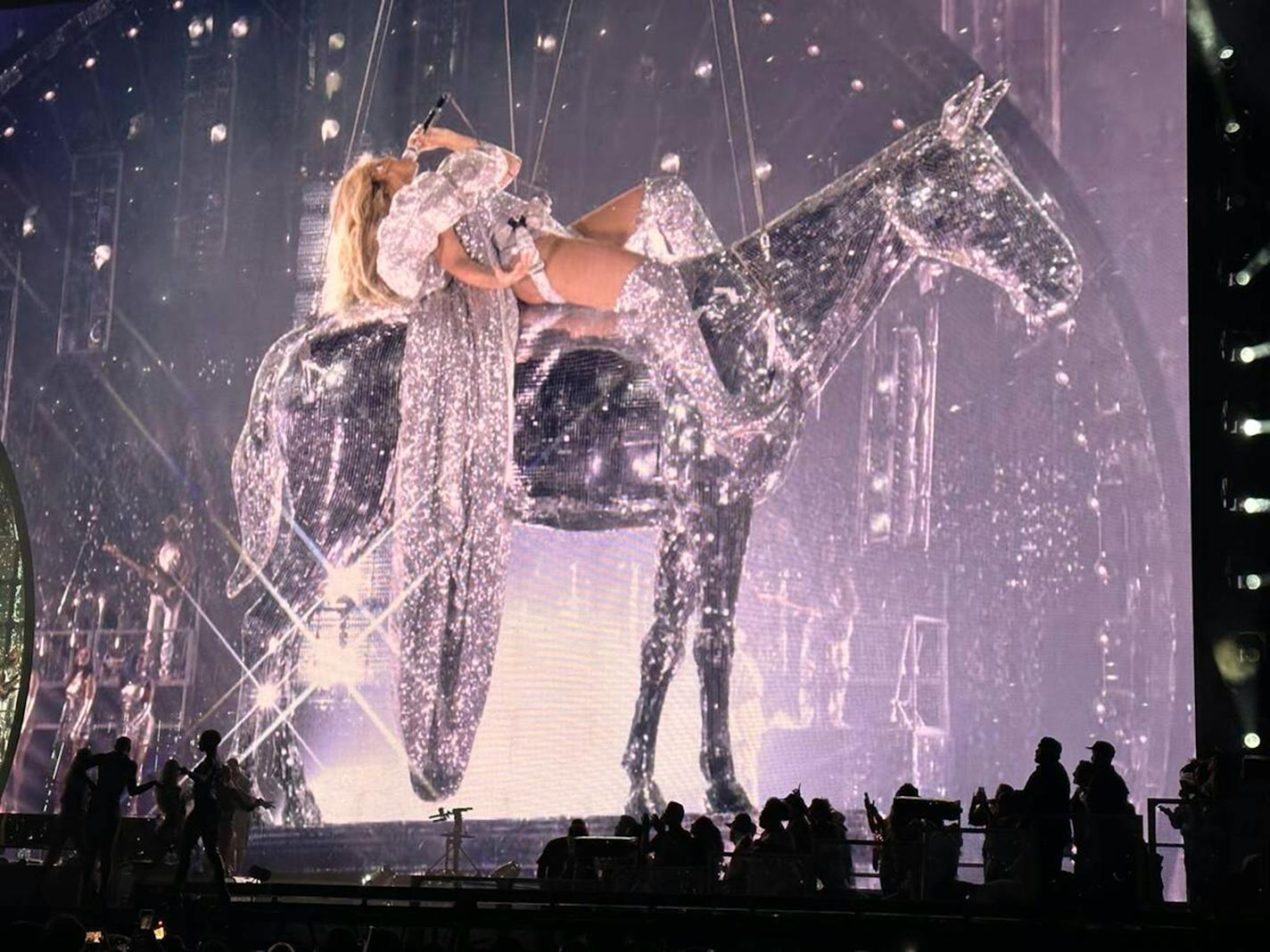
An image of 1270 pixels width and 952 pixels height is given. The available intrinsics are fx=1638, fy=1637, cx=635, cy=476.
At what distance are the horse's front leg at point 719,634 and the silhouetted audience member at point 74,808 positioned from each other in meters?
2.86

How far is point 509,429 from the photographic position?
27.5 ft

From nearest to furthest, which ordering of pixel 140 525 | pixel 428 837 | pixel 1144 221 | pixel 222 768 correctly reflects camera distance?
pixel 222 768, pixel 1144 221, pixel 428 837, pixel 140 525

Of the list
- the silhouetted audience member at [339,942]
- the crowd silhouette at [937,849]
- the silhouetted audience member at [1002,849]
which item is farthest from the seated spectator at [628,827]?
the silhouetted audience member at [339,942]

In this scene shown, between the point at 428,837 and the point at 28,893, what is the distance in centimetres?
227

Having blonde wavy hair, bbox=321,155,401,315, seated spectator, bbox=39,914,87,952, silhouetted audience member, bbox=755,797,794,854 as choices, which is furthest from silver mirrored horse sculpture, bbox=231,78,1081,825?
seated spectator, bbox=39,914,87,952

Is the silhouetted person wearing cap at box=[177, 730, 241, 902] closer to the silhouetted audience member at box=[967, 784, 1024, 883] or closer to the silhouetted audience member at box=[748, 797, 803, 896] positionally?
the silhouetted audience member at box=[748, 797, 803, 896]

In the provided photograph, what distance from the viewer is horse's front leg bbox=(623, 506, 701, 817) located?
7902 millimetres

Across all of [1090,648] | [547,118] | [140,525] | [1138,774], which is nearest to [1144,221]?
[1090,648]

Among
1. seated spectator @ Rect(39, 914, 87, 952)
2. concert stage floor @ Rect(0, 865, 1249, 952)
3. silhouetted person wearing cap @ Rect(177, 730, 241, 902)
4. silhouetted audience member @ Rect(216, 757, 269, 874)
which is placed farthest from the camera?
silhouetted audience member @ Rect(216, 757, 269, 874)

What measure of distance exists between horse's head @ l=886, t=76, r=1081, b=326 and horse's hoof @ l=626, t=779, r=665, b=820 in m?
2.87

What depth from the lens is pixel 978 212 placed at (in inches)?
310

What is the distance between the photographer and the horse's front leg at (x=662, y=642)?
7.90 meters

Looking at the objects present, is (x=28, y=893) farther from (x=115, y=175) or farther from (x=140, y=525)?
(x=115, y=175)

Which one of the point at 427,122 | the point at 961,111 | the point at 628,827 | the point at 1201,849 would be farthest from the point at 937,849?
the point at 427,122
